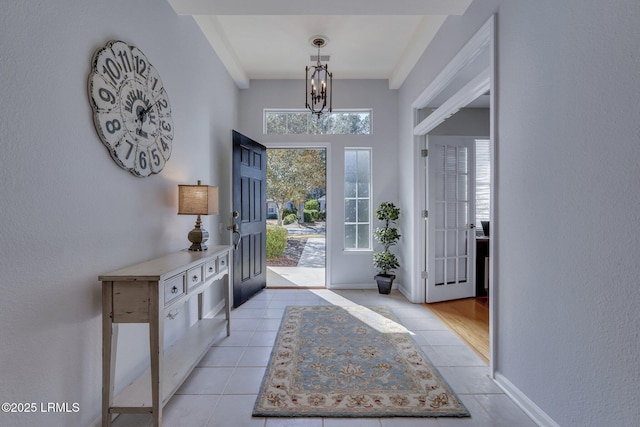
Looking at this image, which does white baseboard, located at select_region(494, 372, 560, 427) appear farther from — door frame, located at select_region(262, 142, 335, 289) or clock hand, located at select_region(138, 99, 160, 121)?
clock hand, located at select_region(138, 99, 160, 121)

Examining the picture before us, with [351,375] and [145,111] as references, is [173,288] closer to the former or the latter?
[145,111]

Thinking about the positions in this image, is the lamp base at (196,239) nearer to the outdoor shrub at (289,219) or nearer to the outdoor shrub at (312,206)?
the outdoor shrub at (289,219)

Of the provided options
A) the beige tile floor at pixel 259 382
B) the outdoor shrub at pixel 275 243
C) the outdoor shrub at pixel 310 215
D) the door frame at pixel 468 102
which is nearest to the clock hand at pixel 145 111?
the beige tile floor at pixel 259 382

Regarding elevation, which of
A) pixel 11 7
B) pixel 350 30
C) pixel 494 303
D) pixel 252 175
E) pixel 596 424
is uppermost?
pixel 350 30

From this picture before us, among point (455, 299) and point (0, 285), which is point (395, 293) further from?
point (0, 285)

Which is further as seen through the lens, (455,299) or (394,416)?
(455,299)

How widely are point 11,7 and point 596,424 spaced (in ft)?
9.59

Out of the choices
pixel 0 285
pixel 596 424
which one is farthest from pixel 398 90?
pixel 0 285

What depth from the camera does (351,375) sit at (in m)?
2.13

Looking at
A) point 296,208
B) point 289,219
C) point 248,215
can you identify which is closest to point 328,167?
point 248,215

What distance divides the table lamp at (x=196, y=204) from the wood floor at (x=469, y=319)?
2.48 meters

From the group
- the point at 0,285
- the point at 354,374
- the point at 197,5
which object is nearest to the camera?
the point at 0,285

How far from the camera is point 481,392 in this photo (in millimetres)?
1956

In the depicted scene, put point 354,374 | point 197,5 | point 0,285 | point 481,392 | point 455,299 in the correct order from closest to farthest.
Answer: point 0,285 → point 481,392 → point 354,374 → point 197,5 → point 455,299
